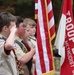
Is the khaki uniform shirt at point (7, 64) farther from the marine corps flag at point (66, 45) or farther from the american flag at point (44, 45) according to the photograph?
the marine corps flag at point (66, 45)

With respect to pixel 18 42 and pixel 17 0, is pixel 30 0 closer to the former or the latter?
pixel 17 0

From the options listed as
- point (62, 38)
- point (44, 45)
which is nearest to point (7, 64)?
point (44, 45)

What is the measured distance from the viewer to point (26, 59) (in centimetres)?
750

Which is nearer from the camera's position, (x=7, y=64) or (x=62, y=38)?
(x=7, y=64)

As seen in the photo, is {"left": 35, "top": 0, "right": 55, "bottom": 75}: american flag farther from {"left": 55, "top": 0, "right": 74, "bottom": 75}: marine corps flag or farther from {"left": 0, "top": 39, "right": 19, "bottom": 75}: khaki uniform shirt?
{"left": 0, "top": 39, "right": 19, "bottom": 75}: khaki uniform shirt

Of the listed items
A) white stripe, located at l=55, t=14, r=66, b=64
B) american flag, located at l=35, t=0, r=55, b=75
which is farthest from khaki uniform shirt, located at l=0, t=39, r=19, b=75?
white stripe, located at l=55, t=14, r=66, b=64

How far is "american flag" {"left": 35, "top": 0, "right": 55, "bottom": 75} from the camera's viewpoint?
774cm

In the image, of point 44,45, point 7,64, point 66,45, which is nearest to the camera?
point 7,64

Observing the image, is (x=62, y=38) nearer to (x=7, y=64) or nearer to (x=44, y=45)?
(x=44, y=45)

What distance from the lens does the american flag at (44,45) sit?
25.4 ft

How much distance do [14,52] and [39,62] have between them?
0.59m

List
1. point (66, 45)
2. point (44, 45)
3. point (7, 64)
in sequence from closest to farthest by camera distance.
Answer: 1. point (7, 64)
2. point (44, 45)
3. point (66, 45)

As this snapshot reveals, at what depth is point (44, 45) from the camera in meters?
7.82

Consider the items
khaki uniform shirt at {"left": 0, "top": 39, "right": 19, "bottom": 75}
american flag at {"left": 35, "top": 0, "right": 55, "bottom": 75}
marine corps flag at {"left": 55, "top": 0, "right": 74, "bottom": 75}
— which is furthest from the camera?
marine corps flag at {"left": 55, "top": 0, "right": 74, "bottom": 75}
